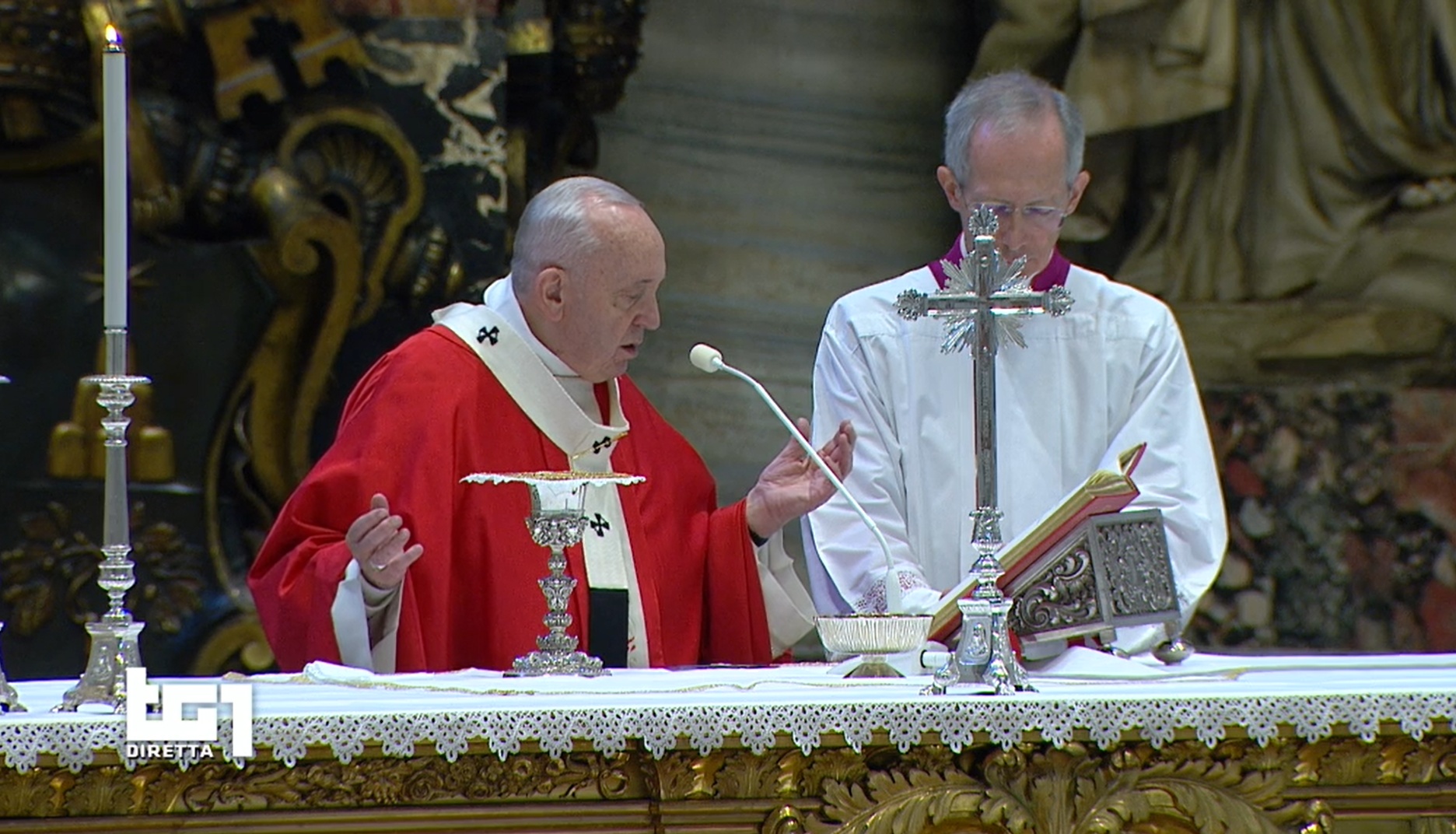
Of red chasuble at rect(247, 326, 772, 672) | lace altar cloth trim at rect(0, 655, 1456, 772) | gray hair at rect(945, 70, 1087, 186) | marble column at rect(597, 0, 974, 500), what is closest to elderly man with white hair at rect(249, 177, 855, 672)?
red chasuble at rect(247, 326, 772, 672)

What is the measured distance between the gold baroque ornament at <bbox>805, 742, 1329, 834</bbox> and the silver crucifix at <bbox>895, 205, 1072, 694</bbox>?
5.4 inches

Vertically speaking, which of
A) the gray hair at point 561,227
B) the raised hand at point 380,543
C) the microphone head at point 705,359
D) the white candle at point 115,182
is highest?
the gray hair at point 561,227

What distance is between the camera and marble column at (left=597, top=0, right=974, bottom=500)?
680 centimetres

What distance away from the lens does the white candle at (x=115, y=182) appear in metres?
3.21

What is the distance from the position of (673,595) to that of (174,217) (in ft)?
6.09

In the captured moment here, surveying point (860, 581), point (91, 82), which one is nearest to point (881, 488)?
point (860, 581)

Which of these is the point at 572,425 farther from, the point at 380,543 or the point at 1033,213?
the point at 1033,213

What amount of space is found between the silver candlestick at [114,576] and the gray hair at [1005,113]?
193cm

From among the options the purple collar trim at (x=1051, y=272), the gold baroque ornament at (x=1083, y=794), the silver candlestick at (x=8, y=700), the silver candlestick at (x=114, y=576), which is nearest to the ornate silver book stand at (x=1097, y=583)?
the gold baroque ornament at (x=1083, y=794)

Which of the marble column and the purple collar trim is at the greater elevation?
the marble column

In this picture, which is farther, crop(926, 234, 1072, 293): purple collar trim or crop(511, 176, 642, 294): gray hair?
crop(926, 234, 1072, 293): purple collar trim

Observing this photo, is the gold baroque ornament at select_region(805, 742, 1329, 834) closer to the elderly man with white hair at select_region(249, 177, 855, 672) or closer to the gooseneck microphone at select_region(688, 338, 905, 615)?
the gooseneck microphone at select_region(688, 338, 905, 615)

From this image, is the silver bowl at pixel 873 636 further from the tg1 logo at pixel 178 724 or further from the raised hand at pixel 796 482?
the tg1 logo at pixel 178 724

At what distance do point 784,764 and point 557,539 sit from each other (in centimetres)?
70
